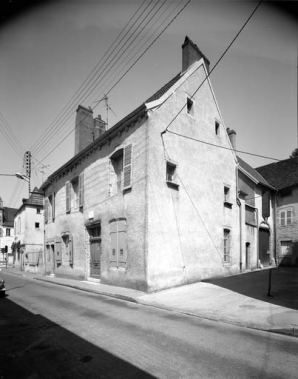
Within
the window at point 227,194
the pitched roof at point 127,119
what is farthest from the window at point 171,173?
the window at point 227,194

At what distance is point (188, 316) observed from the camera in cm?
660

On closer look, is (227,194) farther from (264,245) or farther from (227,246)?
(264,245)

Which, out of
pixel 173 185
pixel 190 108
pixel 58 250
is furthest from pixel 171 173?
pixel 58 250

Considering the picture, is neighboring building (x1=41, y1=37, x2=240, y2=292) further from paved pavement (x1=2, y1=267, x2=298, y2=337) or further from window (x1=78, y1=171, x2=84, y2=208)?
paved pavement (x1=2, y1=267, x2=298, y2=337)

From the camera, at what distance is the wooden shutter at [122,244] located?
10820 mm

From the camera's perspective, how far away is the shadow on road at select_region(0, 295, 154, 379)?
11.5ft

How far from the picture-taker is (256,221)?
19516mm

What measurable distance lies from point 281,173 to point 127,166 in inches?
724

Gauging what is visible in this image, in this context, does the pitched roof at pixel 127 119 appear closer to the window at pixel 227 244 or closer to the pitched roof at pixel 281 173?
the window at pixel 227 244

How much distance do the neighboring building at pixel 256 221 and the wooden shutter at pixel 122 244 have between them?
9.29m

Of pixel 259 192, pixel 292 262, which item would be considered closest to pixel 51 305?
pixel 259 192

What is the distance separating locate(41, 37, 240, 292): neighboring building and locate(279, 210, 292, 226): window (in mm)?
8010

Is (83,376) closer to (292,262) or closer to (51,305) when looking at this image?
(51,305)

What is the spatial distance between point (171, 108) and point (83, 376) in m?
10.6
